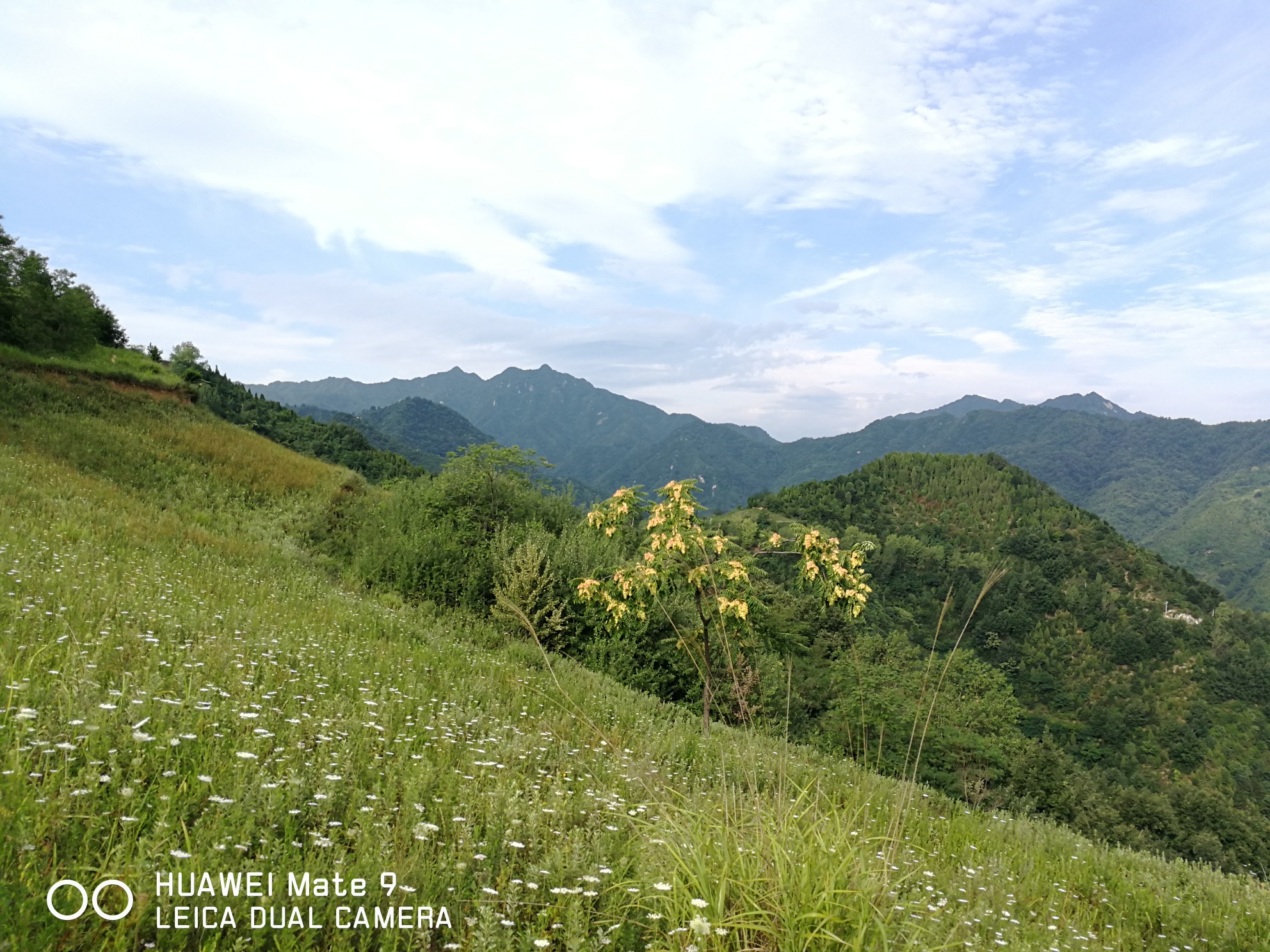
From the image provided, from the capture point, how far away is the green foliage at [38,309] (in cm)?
2580

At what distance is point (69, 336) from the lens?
28734 millimetres

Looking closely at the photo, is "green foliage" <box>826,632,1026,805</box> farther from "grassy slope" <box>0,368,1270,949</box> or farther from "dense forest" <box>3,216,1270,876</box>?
"grassy slope" <box>0,368,1270,949</box>

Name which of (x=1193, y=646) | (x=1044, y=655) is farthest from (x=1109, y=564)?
(x=1044, y=655)

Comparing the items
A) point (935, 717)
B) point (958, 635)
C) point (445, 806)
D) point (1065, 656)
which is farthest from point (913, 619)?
point (445, 806)

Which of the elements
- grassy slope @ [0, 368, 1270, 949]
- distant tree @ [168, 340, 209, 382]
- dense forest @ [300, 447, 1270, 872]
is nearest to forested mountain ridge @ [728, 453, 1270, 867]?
dense forest @ [300, 447, 1270, 872]

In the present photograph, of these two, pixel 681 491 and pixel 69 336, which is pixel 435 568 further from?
pixel 69 336

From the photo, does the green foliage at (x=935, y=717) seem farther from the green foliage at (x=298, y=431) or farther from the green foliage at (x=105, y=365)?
the green foliage at (x=298, y=431)

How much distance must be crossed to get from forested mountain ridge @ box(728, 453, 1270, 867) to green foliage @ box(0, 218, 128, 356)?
38693 mm

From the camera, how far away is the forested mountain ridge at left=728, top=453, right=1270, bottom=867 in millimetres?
44031

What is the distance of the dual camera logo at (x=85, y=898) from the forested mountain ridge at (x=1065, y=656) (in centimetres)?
3226

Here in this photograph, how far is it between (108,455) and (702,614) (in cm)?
2045

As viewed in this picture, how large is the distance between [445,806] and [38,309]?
36.2 m

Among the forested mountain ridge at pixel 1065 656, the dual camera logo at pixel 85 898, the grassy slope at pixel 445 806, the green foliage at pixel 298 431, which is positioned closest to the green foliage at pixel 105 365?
the green foliage at pixel 298 431

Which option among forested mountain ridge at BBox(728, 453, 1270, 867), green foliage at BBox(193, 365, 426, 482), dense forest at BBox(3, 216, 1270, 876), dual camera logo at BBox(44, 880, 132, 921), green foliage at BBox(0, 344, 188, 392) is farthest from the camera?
green foliage at BBox(193, 365, 426, 482)
